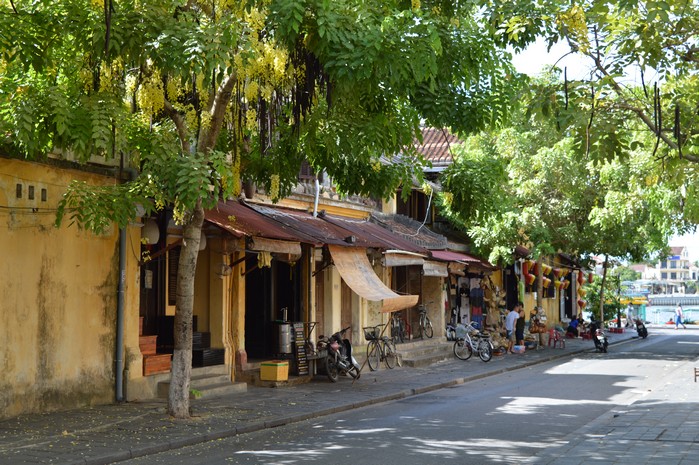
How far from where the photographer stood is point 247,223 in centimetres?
1691

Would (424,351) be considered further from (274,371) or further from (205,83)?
(205,83)

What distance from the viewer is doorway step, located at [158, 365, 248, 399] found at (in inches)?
620

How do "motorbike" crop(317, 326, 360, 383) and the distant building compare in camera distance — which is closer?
"motorbike" crop(317, 326, 360, 383)

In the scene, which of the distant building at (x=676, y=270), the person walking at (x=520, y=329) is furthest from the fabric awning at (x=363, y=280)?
the distant building at (x=676, y=270)

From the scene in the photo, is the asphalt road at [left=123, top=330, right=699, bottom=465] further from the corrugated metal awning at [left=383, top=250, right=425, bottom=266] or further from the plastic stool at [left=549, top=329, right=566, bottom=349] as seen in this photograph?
the plastic stool at [left=549, top=329, right=566, bottom=349]

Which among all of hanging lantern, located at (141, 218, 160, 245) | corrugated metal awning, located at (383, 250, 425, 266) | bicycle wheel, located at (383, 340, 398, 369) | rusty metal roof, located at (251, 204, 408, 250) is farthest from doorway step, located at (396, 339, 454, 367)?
hanging lantern, located at (141, 218, 160, 245)

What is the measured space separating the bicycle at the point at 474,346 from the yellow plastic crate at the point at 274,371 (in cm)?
929

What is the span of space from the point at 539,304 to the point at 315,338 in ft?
45.5

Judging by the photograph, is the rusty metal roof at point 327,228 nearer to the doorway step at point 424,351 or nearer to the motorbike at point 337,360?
the motorbike at point 337,360

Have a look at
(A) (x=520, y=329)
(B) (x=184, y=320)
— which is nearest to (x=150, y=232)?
(B) (x=184, y=320)

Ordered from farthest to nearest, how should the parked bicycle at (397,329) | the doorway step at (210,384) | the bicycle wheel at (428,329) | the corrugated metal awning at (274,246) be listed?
the bicycle wheel at (428,329) → the parked bicycle at (397,329) → the corrugated metal awning at (274,246) → the doorway step at (210,384)

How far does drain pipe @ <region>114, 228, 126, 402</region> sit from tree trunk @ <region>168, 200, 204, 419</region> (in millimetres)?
2259

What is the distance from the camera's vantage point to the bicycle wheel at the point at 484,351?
84.6 ft

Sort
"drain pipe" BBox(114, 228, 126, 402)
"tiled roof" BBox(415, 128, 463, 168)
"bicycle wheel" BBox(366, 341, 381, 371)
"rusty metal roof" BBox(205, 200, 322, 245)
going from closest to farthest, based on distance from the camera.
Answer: "drain pipe" BBox(114, 228, 126, 402) < "rusty metal roof" BBox(205, 200, 322, 245) < "bicycle wheel" BBox(366, 341, 381, 371) < "tiled roof" BBox(415, 128, 463, 168)
